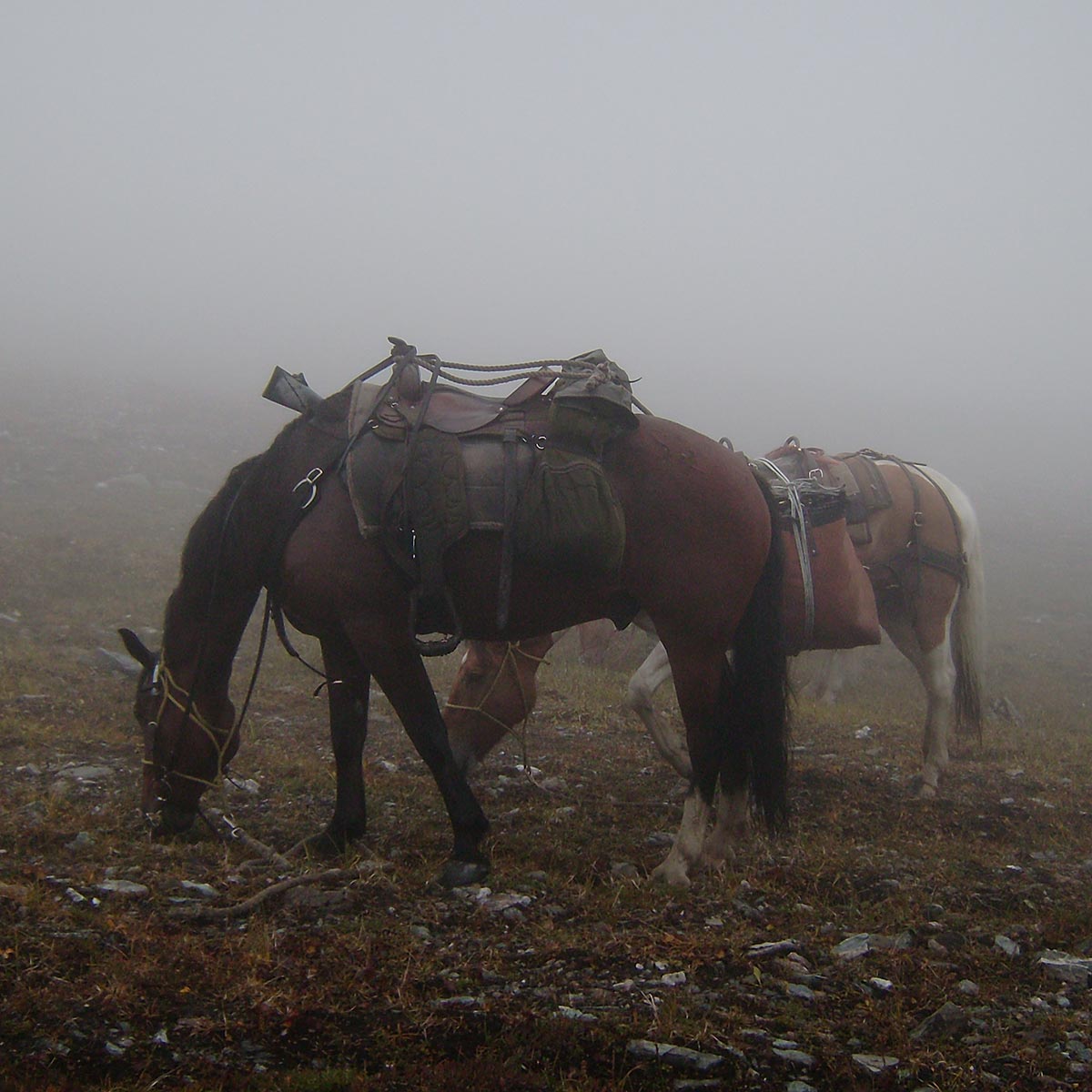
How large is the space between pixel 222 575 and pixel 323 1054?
2488mm

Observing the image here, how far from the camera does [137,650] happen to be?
493 cm

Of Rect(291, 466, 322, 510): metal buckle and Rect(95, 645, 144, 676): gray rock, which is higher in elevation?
Rect(291, 466, 322, 510): metal buckle

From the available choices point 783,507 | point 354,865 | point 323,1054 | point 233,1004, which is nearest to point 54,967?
point 233,1004

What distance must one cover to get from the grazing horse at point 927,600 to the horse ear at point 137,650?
3.14 meters

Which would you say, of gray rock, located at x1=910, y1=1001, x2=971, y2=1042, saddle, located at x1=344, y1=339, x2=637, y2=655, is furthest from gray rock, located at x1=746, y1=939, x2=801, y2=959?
saddle, located at x1=344, y1=339, x2=637, y2=655

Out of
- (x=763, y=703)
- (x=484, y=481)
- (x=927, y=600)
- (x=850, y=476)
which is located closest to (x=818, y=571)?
(x=850, y=476)

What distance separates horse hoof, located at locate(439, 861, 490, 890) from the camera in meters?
4.42

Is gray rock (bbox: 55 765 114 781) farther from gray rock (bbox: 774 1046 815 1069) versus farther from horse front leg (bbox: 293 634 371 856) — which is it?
gray rock (bbox: 774 1046 815 1069)

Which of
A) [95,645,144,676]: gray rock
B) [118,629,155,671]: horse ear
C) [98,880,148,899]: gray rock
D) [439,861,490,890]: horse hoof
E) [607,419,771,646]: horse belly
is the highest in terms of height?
[607,419,771,646]: horse belly

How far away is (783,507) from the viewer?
19.9 ft

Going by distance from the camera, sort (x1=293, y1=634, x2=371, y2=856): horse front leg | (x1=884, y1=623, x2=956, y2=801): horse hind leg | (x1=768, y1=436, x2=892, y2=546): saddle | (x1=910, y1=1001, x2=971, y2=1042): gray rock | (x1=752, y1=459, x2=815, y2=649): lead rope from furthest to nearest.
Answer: (x1=884, y1=623, x2=956, y2=801): horse hind leg < (x1=768, y1=436, x2=892, y2=546): saddle < (x1=752, y1=459, x2=815, y2=649): lead rope < (x1=293, y1=634, x2=371, y2=856): horse front leg < (x1=910, y1=1001, x2=971, y2=1042): gray rock

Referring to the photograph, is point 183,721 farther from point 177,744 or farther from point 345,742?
point 345,742

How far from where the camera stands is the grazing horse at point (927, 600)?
6961 mm

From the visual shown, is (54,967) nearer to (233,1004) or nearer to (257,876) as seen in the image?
(233,1004)
